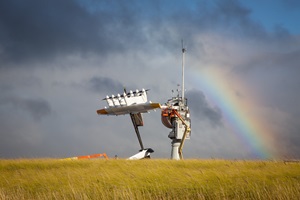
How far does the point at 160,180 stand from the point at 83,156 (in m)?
20.9

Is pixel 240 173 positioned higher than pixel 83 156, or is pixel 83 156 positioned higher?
pixel 240 173

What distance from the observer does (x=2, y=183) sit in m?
22.7

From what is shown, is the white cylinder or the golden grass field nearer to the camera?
the golden grass field

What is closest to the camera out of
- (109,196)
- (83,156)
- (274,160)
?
(109,196)

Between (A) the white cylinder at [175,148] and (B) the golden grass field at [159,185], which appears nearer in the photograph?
(B) the golden grass field at [159,185]

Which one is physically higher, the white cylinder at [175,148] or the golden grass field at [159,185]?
the golden grass field at [159,185]

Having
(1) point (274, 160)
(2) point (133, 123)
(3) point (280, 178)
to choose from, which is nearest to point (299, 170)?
(3) point (280, 178)

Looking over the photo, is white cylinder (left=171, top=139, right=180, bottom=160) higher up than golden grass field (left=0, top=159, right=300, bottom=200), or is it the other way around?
golden grass field (left=0, top=159, right=300, bottom=200)

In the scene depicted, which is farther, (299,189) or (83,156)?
(83,156)

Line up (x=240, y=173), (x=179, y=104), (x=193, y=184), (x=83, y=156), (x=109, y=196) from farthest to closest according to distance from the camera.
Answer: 1. (x=179, y=104)
2. (x=83, y=156)
3. (x=240, y=173)
4. (x=193, y=184)
5. (x=109, y=196)

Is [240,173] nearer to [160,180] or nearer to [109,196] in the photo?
[160,180]

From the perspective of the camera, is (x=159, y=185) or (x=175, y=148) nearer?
(x=159, y=185)

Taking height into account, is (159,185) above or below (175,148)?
above

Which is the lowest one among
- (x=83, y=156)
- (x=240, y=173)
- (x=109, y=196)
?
(x=83, y=156)
